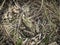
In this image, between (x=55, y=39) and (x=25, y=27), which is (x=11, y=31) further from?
(x=55, y=39)

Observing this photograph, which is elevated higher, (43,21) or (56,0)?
(56,0)

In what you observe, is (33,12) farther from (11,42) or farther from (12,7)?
(11,42)

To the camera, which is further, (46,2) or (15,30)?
(46,2)

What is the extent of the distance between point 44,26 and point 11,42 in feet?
1.17

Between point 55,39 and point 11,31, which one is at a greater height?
point 11,31

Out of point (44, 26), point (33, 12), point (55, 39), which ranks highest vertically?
point (33, 12)

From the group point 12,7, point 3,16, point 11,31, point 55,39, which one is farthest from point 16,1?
point 55,39

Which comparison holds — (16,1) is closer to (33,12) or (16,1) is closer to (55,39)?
(33,12)

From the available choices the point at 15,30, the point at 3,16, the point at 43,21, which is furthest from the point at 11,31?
the point at 43,21

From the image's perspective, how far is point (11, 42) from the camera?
1.96 meters

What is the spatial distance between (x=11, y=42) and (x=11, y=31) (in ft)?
0.35

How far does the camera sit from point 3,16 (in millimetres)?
2098

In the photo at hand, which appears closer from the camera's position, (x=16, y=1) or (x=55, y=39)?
(x=55, y=39)

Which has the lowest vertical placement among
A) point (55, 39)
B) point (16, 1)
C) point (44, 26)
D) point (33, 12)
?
point (55, 39)
